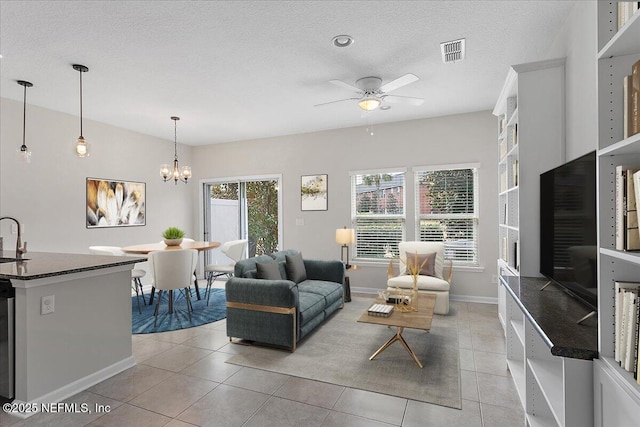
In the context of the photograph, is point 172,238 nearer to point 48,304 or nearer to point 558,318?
point 48,304

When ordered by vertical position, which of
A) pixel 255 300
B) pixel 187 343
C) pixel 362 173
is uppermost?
pixel 362 173

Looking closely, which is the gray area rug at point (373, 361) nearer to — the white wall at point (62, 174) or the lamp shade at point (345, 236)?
the lamp shade at point (345, 236)

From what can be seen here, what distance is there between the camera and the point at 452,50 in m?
3.02

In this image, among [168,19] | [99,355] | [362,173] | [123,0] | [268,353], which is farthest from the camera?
[362,173]

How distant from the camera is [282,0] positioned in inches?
93.3

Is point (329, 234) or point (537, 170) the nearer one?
point (537, 170)

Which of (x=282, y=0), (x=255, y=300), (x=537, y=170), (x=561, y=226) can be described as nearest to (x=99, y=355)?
(x=255, y=300)

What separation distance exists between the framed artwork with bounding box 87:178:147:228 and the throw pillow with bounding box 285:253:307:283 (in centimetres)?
321

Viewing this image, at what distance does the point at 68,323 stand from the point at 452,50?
12.9ft

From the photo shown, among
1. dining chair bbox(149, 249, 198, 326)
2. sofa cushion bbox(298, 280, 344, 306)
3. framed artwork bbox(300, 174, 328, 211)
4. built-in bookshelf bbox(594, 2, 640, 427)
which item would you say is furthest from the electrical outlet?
framed artwork bbox(300, 174, 328, 211)

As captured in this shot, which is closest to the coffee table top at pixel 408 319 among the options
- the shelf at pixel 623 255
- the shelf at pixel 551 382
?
the shelf at pixel 551 382

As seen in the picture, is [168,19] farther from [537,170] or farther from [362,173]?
[362,173]

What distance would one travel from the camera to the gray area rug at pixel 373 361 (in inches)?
101

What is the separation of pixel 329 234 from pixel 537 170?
3711mm
